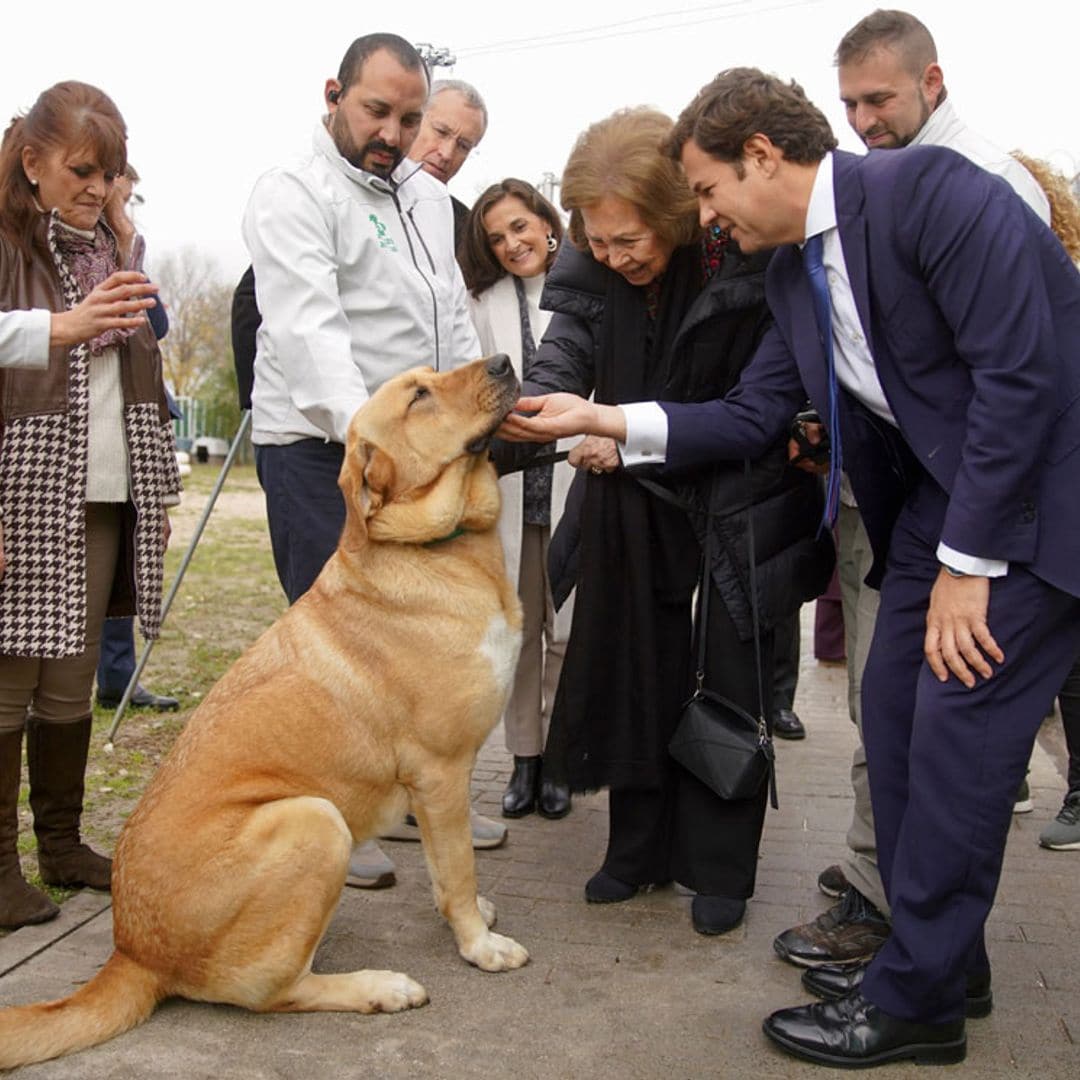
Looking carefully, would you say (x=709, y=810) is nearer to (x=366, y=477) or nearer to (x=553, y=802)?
(x=553, y=802)

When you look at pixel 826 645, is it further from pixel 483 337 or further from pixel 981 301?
pixel 981 301

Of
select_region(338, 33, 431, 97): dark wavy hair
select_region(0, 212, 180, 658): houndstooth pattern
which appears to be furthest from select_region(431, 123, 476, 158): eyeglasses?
select_region(0, 212, 180, 658): houndstooth pattern

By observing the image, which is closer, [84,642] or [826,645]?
[84,642]

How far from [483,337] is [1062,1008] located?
3.29 m

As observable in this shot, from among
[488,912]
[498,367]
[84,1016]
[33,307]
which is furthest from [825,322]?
[84,1016]

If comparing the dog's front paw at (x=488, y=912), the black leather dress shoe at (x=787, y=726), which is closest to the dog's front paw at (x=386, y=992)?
the dog's front paw at (x=488, y=912)

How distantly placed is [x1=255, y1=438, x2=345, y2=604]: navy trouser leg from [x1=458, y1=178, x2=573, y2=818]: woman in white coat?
1.00 m

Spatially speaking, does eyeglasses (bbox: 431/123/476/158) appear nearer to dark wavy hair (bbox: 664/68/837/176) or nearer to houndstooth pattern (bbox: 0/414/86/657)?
houndstooth pattern (bbox: 0/414/86/657)

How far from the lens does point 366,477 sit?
337 cm

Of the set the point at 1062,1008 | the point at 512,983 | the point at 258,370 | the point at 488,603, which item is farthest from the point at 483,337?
the point at 1062,1008

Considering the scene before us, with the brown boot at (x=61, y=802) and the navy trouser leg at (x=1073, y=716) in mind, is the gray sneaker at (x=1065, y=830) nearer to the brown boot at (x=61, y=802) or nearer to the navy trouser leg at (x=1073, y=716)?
the navy trouser leg at (x=1073, y=716)

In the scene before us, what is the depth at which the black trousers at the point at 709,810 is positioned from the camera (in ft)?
12.2

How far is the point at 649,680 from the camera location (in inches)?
Result: 151

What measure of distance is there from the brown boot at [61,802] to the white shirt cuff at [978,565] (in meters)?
2.90
